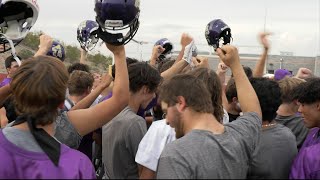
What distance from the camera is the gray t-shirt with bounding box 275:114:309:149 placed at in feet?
12.9

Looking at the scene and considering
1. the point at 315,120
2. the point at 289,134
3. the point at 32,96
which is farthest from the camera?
the point at 315,120

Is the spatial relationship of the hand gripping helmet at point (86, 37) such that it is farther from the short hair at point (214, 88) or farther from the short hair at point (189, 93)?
the short hair at point (189, 93)

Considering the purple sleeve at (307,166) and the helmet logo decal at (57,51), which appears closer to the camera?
the purple sleeve at (307,166)

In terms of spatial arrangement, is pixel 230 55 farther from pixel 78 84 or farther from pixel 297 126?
pixel 78 84

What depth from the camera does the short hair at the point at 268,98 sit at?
10.4 ft

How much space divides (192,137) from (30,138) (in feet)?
2.86

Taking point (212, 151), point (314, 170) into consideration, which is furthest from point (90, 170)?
point (314, 170)

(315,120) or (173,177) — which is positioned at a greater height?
(173,177)

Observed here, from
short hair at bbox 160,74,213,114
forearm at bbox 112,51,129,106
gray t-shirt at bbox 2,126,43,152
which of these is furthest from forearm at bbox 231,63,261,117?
gray t-shirt at bbox 2,126,43,152

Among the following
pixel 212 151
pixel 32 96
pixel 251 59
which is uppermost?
pixel 32 96

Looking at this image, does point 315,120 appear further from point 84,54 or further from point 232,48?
point 84,54

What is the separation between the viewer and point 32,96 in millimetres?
2211

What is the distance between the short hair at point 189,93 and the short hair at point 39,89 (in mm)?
625

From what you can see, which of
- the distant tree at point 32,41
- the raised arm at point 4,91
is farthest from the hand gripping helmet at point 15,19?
the distant tree at point 32,41
